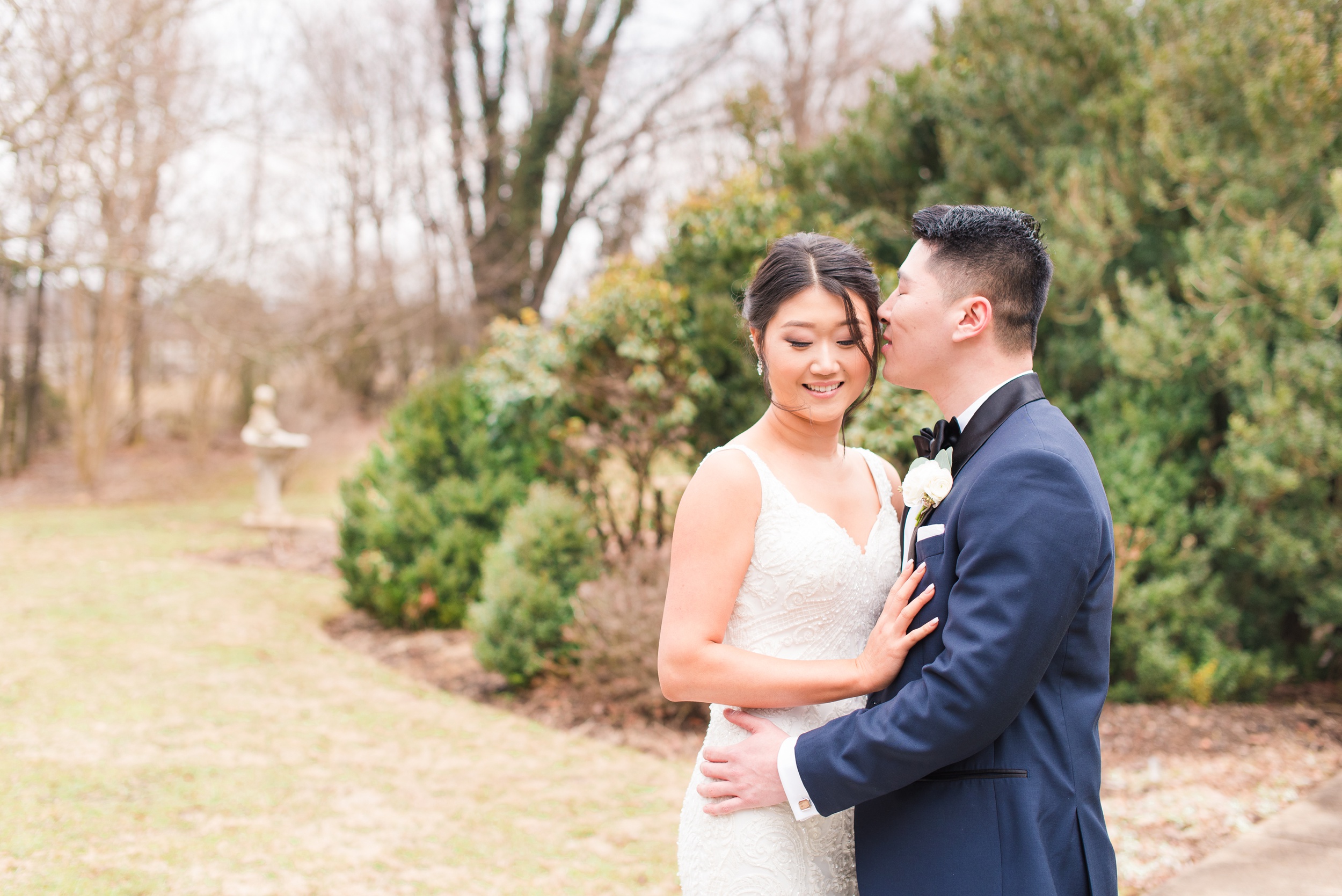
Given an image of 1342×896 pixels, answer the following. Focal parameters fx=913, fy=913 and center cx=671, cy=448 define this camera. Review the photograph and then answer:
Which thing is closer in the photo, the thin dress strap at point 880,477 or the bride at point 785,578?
the bride at point 785,578

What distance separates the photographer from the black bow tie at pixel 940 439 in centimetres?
186

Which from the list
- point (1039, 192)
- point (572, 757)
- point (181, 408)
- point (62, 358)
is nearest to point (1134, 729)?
point (572, 757)

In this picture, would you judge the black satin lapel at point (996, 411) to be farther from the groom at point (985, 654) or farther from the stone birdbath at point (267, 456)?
the stone birdbath at point (267, 456)

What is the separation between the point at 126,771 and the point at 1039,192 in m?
7.50

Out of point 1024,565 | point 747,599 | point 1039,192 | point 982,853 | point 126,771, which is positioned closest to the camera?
point 1024,565

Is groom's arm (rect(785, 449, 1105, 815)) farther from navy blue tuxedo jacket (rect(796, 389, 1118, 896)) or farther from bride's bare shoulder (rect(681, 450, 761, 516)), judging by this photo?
bride's bare shoulder (rect(681, 450, 761, 516))

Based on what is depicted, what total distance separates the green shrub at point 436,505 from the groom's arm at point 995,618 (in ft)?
21.9

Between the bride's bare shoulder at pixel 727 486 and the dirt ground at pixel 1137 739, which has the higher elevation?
the bride's bare shoulder at pixel 727 486

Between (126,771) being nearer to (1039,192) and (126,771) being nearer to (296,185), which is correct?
(1039,192)

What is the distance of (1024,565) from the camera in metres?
1.52

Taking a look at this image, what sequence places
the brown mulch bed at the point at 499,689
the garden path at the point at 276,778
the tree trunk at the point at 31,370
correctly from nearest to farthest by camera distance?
1. the garden path at the point at 276,778
2. the brown mulch bed at the point at 499,689
3. the tree trunk at the point at 31,370

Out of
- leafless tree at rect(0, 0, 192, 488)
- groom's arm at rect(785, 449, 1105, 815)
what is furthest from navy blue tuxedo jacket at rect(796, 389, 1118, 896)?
leafless tree at rect(0, 0, 192, 488)

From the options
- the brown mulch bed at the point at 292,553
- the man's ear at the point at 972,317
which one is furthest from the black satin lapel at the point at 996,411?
the brown mulch bed at the point at 292,553

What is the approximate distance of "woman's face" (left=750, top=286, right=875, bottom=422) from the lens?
1.99 m
